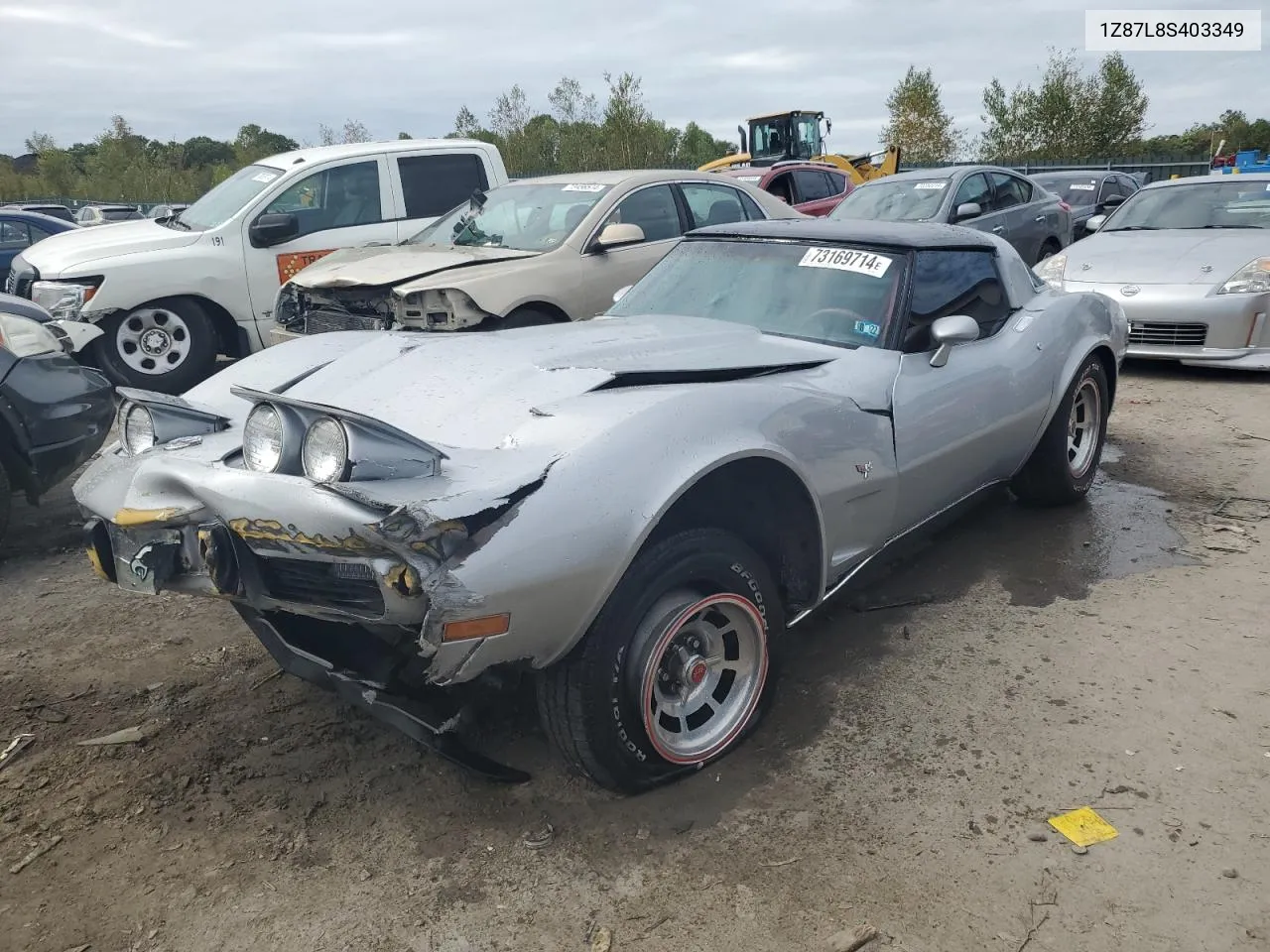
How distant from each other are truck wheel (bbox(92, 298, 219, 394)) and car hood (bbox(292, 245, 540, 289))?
52.3 inches

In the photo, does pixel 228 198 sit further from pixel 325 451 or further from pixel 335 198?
pixel 325 451

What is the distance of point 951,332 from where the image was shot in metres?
3.34

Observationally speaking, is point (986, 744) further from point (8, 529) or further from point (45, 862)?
point (8, 529)

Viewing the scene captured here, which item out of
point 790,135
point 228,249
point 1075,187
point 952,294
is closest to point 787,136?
point 790,135

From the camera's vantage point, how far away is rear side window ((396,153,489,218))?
812cm

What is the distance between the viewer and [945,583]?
3.97 metres

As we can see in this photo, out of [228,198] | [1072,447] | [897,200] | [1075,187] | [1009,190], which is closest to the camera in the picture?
[1072,447]

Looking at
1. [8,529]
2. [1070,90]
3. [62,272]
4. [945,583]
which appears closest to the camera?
[945,583]

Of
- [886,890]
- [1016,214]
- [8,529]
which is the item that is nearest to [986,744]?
[886,890]

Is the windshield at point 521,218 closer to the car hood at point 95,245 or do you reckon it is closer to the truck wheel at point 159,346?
the truck wheel at point 159,346

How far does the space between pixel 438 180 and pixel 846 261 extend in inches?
220

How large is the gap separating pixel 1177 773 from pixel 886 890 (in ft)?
3.42

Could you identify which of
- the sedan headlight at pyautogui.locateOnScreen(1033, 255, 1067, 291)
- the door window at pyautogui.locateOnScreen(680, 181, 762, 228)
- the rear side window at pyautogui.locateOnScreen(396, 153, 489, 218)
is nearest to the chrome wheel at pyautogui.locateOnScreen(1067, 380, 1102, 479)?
the door window at pyautogui.locateOnScreen(680, 181, 762, 228)

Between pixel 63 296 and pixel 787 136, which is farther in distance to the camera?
pixel 787 136
